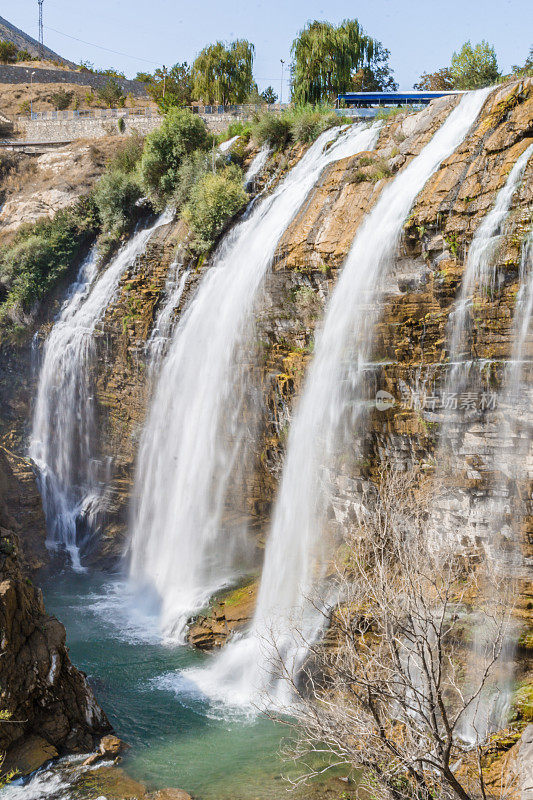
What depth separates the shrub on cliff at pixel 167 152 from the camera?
89.1 ft

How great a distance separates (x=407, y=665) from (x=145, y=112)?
118ft

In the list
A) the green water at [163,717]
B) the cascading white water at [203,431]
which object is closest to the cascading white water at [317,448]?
the green water at [163,717]

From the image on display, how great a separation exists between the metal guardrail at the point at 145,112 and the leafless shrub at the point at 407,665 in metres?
24.6

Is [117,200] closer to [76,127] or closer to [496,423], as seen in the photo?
[76,127]

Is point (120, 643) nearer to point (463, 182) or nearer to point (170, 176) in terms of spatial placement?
point (463, 182)

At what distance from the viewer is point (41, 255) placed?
1102 inches

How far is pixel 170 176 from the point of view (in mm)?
26875

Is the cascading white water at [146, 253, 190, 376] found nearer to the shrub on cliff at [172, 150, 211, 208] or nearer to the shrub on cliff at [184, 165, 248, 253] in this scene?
the shrub on cliff at [184, 165, 248, 253]

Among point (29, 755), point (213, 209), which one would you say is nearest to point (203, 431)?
point (213, 209)

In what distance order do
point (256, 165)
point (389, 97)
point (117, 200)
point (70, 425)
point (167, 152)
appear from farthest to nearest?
1. point (389, 97)
2. point (117, 200)
3. point (167, 152)
4. point (256, 165)
5. point (70, 425)

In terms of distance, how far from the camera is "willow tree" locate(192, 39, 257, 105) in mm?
37656

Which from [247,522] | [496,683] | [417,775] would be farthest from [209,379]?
[417,775]

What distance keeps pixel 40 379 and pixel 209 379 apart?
9.49 m

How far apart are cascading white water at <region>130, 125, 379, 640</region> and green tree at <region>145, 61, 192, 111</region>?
1898cm
